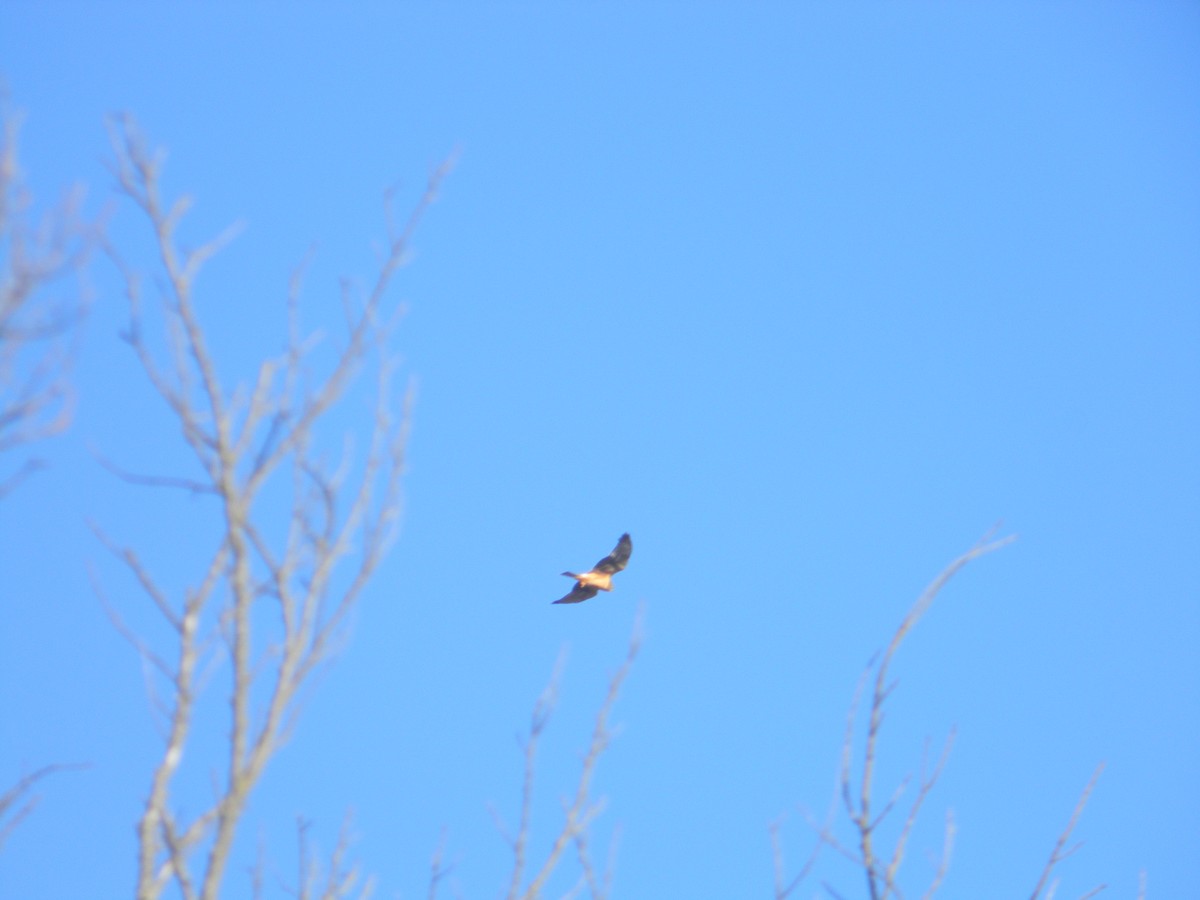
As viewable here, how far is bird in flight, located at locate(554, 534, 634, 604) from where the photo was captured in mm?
8797

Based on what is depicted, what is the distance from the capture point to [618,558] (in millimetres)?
8930

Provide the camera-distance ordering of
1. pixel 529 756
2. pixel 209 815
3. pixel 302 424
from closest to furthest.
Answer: pixel 209 815
pixel 302 424
pixel 529 756

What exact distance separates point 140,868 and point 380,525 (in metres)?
1.30

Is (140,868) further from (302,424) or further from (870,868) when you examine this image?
(870,868)

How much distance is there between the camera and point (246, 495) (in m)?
3.69

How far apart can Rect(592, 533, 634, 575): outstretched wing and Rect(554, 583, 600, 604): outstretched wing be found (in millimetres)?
155

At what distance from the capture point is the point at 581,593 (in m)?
8.89

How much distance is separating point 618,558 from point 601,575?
0.21 m

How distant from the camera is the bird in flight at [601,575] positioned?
8.80 m

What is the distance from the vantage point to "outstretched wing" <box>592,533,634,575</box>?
8891 mm

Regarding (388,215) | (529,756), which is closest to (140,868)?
(529,756)

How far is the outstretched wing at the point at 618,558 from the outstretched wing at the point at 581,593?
15 cm

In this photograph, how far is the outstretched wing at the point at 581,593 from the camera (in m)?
8.85

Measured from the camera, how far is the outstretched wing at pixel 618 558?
8.89 metres
